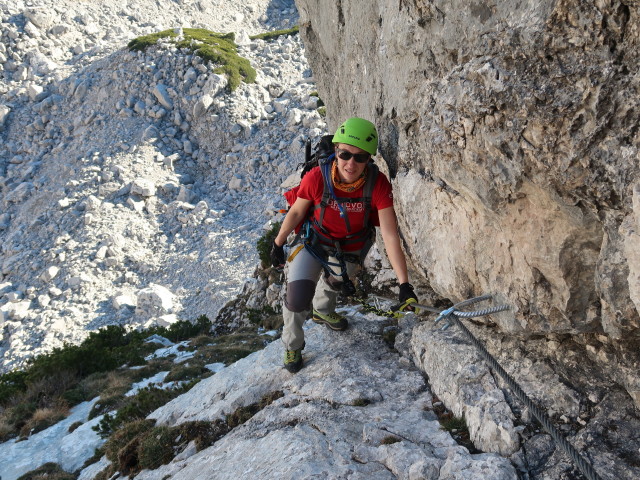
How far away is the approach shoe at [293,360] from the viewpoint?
6411 mm

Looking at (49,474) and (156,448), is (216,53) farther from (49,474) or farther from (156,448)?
(156,448)

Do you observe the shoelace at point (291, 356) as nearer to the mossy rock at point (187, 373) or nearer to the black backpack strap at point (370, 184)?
the black backpack strap at point (370, 184)

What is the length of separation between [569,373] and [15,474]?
8.93 m

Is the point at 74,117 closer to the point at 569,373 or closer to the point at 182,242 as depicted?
the point at 182,242

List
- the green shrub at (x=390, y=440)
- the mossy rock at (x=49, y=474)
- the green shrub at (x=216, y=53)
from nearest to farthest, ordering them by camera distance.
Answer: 1. the green shrub at (x=390, y=440)
2. the mossy rock at (x=49, y=474)
3. the green shrub at (x=216, y=53)

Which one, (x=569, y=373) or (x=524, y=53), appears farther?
(x=569, y=373)

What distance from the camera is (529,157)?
3.54 m

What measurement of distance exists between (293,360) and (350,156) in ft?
9.93

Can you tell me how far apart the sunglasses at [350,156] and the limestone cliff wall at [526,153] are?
63cm

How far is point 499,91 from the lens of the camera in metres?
3.52

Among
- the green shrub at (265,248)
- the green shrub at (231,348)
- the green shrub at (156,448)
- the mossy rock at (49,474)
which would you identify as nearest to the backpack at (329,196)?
the green shrub at (156,448)

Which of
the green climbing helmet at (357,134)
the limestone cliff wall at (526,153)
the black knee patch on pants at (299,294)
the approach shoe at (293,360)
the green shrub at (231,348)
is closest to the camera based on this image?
the limestone cliff wall at (526,153)

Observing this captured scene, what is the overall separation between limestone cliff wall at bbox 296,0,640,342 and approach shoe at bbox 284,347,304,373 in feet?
7.19

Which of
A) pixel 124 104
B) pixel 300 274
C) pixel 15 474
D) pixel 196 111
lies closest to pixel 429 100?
pixel 300 274
